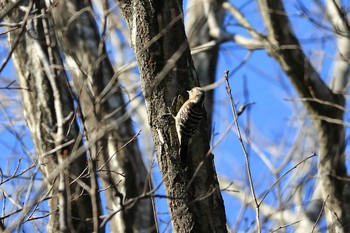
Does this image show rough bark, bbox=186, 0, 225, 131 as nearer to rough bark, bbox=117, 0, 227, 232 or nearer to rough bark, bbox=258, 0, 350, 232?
rough bark, bbox=258, 0, 350, 232

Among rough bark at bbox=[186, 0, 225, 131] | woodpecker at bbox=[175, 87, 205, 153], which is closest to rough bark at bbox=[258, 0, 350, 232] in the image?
rough bark at bbox=[186, 0, 225, 131]

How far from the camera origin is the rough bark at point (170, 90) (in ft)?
13.6

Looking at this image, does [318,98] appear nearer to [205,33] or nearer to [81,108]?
[205,33]

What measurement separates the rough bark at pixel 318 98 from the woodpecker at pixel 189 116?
2.65 m

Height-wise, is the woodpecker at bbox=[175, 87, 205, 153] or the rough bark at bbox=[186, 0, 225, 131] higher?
the rough bark at bbox=[186, 0, 225, 131]

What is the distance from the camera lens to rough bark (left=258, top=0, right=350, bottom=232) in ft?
22.7

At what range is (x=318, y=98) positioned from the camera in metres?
7.29

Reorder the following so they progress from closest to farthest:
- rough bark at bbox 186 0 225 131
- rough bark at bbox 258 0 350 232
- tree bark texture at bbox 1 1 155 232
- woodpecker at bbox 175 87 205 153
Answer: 1. tree bark texture at bbox 1 1 155 232
2. woodpecker at bbox 175 87 205 153
3. rough bark at bbox 258 0 350 232
4. rough bark at bbox 186 0 225 131

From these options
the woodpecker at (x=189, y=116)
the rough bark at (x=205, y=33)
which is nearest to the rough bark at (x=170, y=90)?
the woodpecker at (x=189, y=116)

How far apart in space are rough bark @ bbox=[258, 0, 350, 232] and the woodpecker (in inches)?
104

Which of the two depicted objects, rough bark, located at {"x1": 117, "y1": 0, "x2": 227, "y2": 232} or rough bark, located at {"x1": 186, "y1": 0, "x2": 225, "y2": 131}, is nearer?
rough bark, located at {"x1": 117, "y1": 0, "x2": 227, "y2": 232}

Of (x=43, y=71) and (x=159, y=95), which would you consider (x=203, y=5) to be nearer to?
(x=43, y=71)

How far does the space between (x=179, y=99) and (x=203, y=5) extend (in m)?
5.70

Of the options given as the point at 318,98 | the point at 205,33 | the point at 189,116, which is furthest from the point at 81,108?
the point at 205,33
